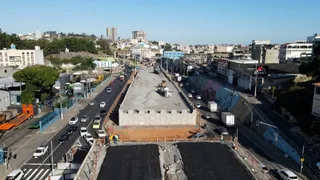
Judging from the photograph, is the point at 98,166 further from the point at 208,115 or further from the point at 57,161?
the point at 208,115

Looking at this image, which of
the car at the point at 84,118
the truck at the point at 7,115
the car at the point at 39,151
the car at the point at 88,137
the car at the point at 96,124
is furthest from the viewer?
the car at the point at 84,118

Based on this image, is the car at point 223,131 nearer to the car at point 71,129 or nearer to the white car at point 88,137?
the white car at point 88,137

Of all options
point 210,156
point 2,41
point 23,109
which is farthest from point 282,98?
point 2,41

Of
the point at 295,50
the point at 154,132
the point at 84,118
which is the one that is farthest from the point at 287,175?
the point at 295,50

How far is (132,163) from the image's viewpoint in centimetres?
2305

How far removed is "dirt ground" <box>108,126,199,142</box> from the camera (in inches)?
1733

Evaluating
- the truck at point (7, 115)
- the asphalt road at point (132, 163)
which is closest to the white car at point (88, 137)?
the asphalt road at point (132, 163)

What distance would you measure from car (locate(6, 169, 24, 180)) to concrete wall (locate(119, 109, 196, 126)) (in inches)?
765

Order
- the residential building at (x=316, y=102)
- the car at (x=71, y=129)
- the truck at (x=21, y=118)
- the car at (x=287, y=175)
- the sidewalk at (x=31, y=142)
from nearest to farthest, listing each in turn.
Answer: the car at (x=287, y=175), the sidewalk at (x=31, y=142), the residential building at (x=316, y=102), the car at (x=71, y=129), the truck at (x=21, y=118)

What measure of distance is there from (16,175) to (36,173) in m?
2.36

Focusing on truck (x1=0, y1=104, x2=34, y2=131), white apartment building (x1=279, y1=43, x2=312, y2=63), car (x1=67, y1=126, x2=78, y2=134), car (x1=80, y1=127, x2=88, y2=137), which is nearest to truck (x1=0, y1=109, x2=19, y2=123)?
truck (x1=0, y1=104, x2=34, y2=131)

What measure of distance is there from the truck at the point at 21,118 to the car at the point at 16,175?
1797cm

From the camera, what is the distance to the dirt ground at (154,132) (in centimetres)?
4403

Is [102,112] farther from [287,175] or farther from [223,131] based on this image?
[287,175]
